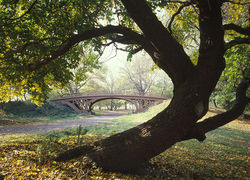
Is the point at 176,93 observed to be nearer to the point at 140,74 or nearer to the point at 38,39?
the point at 38,39

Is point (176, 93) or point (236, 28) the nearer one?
point (176, 93)

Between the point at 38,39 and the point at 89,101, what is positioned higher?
the point at 38,39

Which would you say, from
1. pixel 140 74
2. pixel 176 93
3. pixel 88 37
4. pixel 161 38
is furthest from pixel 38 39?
pixel 140 74

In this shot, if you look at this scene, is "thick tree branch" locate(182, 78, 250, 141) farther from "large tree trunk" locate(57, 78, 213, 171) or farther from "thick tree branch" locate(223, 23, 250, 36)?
"thick tree branch" locate(223, 23, 250, 36)

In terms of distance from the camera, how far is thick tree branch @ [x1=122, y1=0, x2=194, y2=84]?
288 cm

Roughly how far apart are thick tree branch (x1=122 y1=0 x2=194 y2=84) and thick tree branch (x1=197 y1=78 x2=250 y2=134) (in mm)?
1245

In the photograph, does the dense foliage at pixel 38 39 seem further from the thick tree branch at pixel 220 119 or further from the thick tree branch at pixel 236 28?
the thick tree branch at pixel 220 119

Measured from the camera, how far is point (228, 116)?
3500 mm

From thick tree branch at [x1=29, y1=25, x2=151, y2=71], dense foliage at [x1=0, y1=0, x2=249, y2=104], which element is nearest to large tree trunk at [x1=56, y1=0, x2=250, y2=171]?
thick tree branch at [x1=29, y1=25, x2=151, y2=71]

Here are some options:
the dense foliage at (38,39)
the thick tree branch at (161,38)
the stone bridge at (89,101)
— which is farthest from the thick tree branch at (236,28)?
the stone bridge at (89,101)

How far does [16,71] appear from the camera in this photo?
4.04 m

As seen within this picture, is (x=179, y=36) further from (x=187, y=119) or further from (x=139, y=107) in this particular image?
(x=139, y=107)

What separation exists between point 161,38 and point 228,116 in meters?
2.65

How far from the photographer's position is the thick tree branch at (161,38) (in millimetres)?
2883
